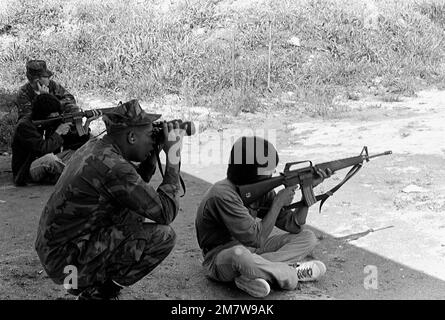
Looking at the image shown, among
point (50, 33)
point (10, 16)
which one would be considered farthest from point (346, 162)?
point (10, 16)

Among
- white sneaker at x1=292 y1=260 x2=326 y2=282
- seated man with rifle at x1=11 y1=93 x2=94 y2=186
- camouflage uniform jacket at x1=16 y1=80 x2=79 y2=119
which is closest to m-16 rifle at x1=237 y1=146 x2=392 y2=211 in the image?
white sneaker at x1=292 y1=260 x2=326 y2=282

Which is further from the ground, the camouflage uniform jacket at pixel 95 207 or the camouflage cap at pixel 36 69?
the camouflage cap at pixel 36 69

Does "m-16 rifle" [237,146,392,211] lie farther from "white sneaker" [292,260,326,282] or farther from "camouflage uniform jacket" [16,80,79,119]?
"camouflage uniform jacket" [16,80,79,119]

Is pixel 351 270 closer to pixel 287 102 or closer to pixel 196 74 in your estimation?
Answer: pixel 287 102

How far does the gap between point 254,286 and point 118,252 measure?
0.90 metres

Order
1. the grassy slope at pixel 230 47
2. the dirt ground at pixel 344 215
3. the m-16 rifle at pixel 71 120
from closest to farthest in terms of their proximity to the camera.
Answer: the dirt ground at pixel 344 215
the m-16 rifle at pixel 71 120
the grassy slope at pixel 230 47

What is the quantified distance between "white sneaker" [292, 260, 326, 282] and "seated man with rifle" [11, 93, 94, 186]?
361 cm

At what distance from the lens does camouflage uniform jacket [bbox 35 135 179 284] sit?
155 inches

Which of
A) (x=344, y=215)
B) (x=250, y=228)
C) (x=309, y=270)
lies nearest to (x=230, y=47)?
(x=344, y=215)

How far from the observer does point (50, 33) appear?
44.9 ft

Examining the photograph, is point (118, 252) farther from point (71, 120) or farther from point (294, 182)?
point (71, 120)

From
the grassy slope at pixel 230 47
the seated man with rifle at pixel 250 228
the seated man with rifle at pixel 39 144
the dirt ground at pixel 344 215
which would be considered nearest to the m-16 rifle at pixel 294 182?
the seated man with rifle at pixel 250 228

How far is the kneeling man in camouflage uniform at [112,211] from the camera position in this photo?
3938 millimetres

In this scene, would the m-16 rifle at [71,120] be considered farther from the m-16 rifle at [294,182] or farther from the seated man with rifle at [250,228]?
the m-16 rifle at [294,182]
